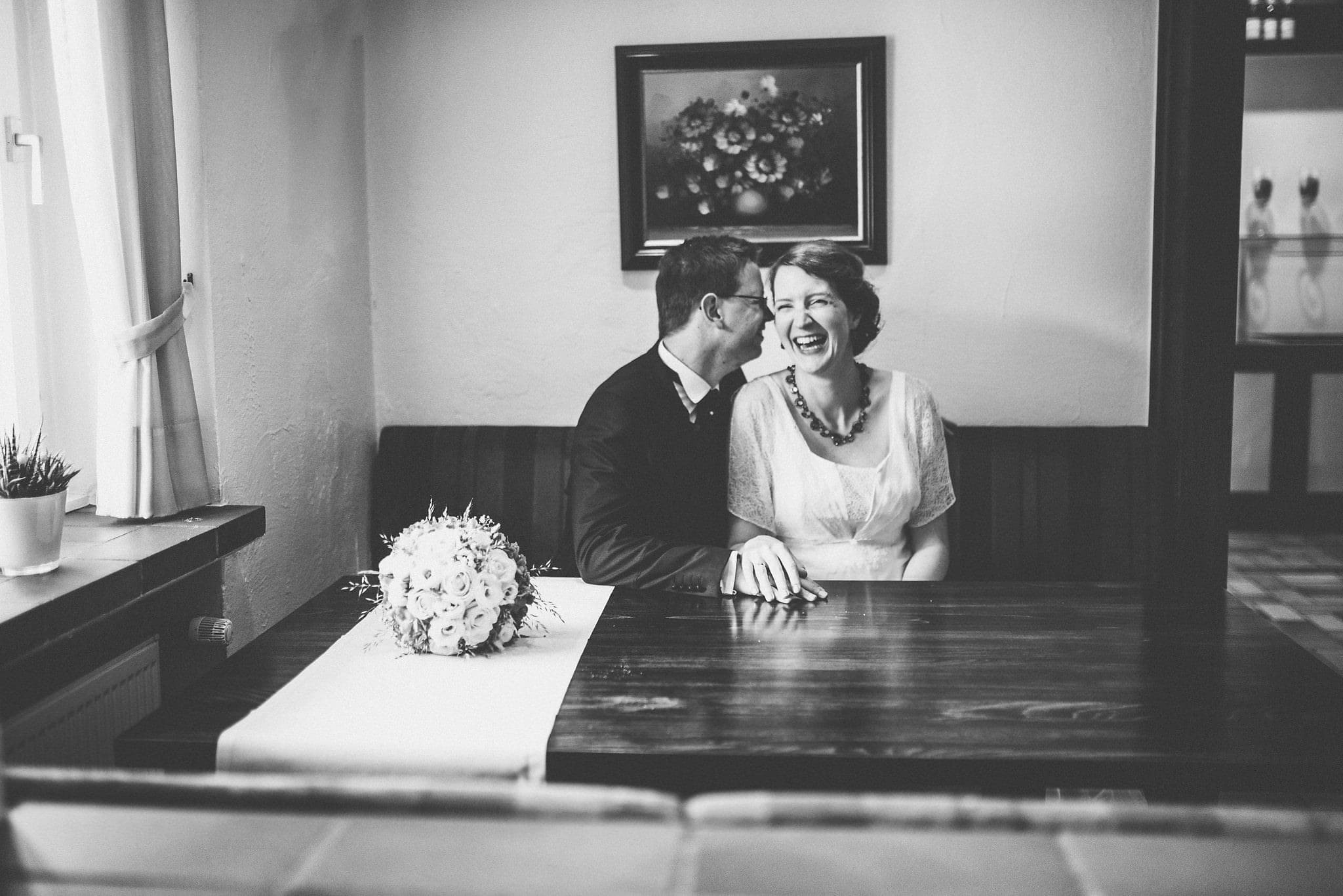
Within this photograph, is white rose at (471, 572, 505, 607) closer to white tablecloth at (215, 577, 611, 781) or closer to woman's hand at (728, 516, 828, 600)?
white tablecloth at (215, 577, 611, 781)

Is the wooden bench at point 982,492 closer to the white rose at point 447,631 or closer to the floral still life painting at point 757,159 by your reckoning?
the floral still life painting at point 757,159

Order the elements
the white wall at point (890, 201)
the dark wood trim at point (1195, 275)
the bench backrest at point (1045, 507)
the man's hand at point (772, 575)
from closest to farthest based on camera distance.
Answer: the man's hand at point (772, 575)
the dark wood trim at point (1195, 275)
the bench backrest at point (1045, 507)
the white wall at point (890, 201)

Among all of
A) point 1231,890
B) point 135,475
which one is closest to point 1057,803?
point 1231,890

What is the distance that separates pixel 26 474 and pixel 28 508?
0.06 meters

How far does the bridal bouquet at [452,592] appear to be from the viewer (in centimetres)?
188

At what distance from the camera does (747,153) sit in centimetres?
344

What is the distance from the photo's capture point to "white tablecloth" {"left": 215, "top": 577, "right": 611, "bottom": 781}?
5.10 feet

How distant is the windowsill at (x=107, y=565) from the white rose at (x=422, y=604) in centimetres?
53

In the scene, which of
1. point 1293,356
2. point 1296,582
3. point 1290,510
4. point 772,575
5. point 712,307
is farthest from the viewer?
point 1290,510

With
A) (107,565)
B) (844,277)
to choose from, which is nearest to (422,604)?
(107,565)

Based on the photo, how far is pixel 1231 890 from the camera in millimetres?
627

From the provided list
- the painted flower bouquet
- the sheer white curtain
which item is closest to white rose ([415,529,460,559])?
the sheer white curtain

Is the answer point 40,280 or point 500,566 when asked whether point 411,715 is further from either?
point 40,280

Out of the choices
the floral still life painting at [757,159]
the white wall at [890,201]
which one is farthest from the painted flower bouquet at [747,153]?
the white wall at [890,201]
